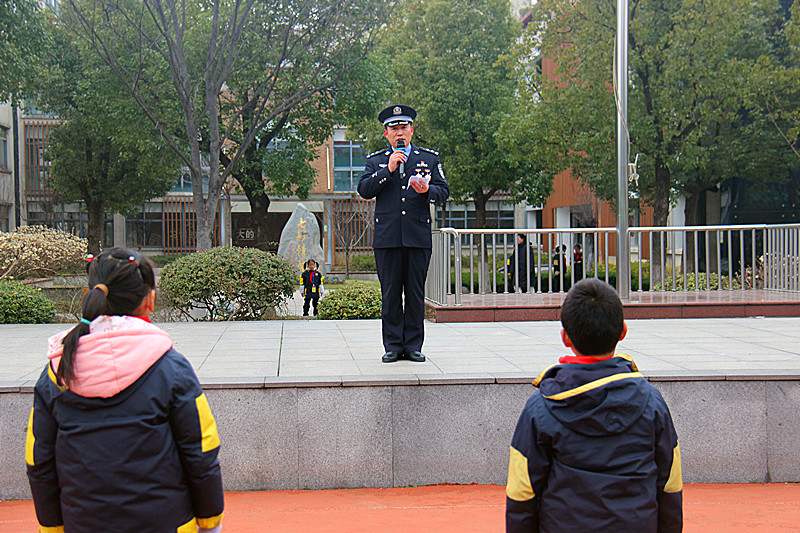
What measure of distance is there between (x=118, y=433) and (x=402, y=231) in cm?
400

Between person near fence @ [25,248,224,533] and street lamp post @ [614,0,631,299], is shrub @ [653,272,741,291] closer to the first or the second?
street lamp post @ [614,0,631,299]

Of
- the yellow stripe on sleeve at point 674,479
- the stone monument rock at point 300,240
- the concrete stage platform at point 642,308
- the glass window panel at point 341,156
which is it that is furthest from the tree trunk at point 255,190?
the yellow stripe on sleeve at point 674,479

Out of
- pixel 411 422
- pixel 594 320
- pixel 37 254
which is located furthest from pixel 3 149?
pixel 594 320

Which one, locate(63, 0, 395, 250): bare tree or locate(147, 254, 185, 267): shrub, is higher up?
locate(63, 0, 395, 250): bare tree

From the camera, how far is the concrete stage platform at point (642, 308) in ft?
31.4

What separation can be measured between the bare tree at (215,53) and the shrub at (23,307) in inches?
142

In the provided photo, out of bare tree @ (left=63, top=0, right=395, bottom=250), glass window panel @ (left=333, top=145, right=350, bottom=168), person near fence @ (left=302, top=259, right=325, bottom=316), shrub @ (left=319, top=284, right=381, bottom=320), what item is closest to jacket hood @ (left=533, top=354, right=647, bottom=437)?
shrub @ (left=319, top=284, right=381, bottom=320)

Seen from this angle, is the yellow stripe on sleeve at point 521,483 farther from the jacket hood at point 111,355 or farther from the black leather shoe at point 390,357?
the black leather shoe at point 390,357

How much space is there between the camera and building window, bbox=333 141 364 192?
40.3m

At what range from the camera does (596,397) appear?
2.40 m

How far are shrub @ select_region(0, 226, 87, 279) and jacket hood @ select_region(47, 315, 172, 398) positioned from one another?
13250mm

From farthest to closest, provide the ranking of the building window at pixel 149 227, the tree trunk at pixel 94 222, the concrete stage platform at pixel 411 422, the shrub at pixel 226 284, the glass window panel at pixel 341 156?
the building window at pixel 149 227 < the glass window panel at pixel 341 156 < the tree trunk at pixel 94 222 < the shrub at pixel 226 284 < the concrete stage platform at pixel 411 422

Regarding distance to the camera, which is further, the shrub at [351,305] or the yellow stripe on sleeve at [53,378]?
the shrub at [351,305]

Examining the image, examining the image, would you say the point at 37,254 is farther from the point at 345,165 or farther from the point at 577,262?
the point at 345,165
